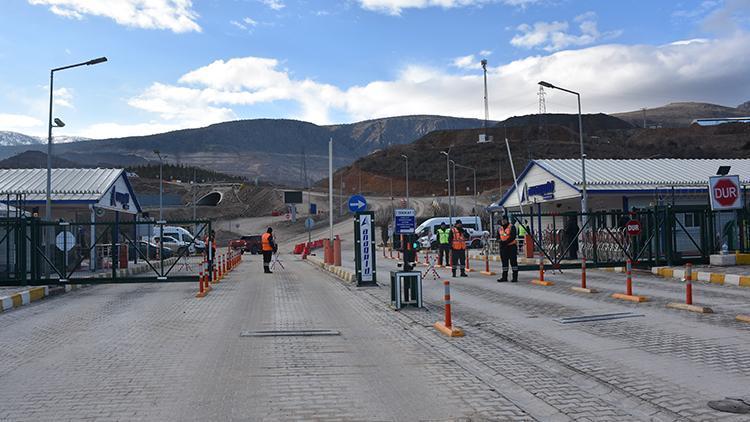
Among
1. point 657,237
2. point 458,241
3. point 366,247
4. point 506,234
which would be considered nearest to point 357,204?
point 366,247

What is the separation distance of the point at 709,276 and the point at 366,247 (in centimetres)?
903

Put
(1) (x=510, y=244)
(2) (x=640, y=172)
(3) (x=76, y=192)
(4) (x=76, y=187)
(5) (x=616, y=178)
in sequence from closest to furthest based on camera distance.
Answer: (1) (x=510, y=244) < (3) (x=76, y=192) < (5) (x=616, y=178) < (4) (x=76, y=187) < (2) (x=640, y=172)

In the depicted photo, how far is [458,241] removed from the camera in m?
21.5

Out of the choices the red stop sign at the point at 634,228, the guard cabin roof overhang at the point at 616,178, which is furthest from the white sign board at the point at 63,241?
the guard cabin roof overhang at the point at 616,178

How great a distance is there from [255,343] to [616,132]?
489 ft

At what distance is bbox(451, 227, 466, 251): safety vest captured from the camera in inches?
845

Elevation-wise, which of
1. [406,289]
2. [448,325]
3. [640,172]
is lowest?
[448,325]

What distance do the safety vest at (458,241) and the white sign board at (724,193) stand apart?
7.43m

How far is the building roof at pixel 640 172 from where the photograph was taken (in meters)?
31.4

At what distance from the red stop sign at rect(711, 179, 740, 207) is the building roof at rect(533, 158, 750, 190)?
32.9 ft

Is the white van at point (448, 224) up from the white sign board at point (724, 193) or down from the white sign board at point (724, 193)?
down

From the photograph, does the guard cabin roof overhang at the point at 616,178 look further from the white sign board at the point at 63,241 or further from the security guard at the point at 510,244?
the white sign board at the point at 63,241

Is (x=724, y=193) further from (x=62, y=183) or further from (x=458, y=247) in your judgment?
(x=62, y=183)

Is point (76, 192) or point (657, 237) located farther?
point (76, 192)
